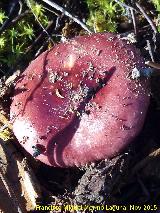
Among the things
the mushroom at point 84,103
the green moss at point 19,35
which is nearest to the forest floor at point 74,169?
the green moss at point 19,35

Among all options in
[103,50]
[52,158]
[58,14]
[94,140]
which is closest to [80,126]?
[94,140]

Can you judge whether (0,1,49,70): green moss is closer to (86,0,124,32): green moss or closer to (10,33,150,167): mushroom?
(86,0,124,32): green moss

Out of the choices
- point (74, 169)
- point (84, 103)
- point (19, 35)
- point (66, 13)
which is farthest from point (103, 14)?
point (74, 169)

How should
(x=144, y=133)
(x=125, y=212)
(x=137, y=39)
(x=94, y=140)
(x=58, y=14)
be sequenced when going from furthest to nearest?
(x=58, y=14) → (x=137, y=39) → (x=144, y=133) → (x=125, y=212) → (x=94, y=140)

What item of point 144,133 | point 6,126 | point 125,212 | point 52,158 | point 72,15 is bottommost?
point 125,212

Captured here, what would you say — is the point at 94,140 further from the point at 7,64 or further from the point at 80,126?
the point at 7,64

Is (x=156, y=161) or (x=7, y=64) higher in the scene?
(x=7, y=64)

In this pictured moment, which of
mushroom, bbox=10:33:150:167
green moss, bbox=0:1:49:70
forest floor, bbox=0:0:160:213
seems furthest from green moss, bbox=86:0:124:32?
mushroom, bbox=10:33:150:167

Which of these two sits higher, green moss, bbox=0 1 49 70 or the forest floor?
green moss, bbox=0 1 49 70
